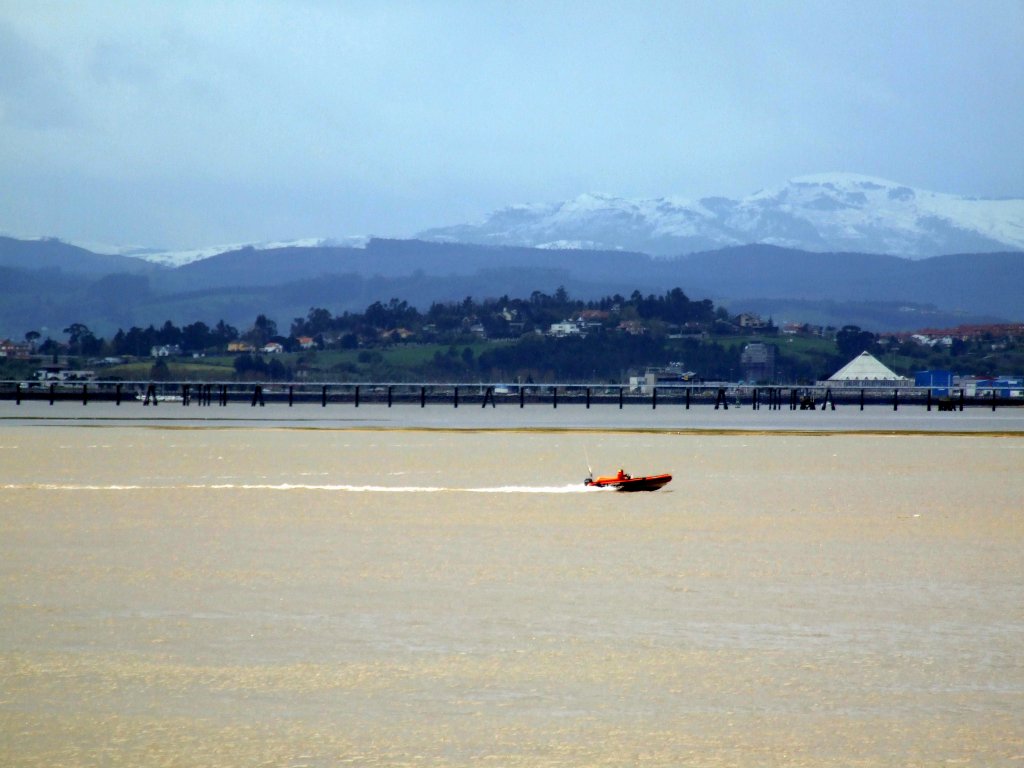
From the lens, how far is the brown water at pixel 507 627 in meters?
10.0

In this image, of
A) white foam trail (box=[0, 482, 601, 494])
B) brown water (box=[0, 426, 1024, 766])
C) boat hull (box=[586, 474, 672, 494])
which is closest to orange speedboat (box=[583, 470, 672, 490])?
boat hull (box=[586, 474, 672, 494])

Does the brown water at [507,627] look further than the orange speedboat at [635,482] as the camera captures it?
No

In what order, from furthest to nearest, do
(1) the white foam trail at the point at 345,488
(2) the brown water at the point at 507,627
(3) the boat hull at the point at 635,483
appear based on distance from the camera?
(3) the boat hull at the point at 635,483
(1) the white foam trail at the point at 345,488
(2) the brown water at the point at 507,627

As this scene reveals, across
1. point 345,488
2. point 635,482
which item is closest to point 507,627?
point 345,488

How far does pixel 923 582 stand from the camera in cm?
1708

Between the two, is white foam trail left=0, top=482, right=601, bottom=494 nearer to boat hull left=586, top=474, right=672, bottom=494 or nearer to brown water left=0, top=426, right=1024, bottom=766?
brown water left=0, top=426, right=1024, bottom=766

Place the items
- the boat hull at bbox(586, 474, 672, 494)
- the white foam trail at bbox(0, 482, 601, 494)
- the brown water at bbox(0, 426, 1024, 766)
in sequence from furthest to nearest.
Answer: the boat hull at bbox(586, 474, 672, 494), the white foam trail at bbox(0, 482, 601, 494), the brown water at bbox(0, 426, 1024, 766)

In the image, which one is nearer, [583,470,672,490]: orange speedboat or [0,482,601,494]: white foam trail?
[0,482,601,494]: white foam trail

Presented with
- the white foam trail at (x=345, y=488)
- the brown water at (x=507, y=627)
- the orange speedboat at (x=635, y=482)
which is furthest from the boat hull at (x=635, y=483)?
the brown water at (x=507, y=627)

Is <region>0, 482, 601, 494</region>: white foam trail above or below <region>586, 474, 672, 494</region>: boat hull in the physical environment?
below

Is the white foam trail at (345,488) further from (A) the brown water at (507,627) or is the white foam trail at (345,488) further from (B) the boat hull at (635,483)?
(B) the boat hull at (635,483)

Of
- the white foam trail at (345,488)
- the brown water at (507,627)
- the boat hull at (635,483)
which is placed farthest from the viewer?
the boat hull at (635,483)

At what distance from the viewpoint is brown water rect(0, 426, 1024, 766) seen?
10.0 m

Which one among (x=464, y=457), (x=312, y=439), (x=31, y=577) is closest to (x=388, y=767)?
(x=31, y=577)
